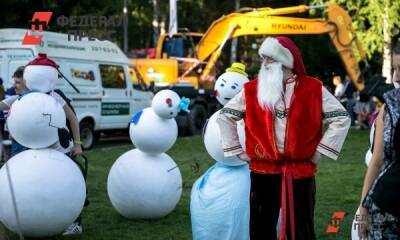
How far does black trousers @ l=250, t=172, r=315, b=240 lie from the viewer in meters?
4.27

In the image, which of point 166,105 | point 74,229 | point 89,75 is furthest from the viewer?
point 89,75

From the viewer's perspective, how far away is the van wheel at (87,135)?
14617mm

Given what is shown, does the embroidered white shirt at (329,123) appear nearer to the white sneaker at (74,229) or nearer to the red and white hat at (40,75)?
the red and white hat at (40,75)

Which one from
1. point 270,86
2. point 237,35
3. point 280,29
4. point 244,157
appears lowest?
point 237,35

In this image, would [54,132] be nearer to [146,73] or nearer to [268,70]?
[268,70]

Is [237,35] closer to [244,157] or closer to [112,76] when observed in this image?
[112,76]

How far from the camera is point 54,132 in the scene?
19.2 feet

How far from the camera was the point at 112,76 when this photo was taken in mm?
15516

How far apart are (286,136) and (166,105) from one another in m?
2.90

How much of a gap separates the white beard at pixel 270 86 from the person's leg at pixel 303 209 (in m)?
0.53

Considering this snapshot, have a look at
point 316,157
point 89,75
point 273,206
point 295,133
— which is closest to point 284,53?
point 295,133

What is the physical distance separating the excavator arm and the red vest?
54.2 feet

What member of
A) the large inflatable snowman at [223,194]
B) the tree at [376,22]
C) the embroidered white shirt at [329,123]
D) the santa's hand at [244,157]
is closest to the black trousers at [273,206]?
the santa's hand at [244,157]

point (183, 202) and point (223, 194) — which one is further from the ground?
point (223, 194)
